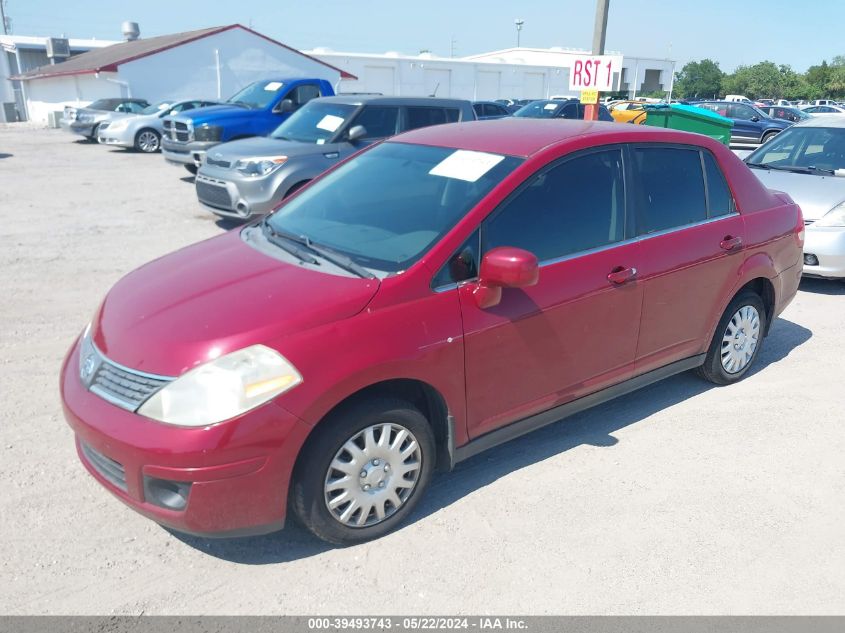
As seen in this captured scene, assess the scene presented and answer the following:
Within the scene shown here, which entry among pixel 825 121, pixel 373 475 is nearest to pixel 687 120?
pixel 825 121

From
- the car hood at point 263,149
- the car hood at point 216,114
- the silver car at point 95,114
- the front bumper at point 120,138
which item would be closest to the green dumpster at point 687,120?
the car hood at point 216,114

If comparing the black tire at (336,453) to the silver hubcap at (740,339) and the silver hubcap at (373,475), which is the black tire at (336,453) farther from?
the silver hubcap at (740,339)

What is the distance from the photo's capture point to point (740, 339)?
4938 mm

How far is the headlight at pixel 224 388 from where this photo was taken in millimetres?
2729

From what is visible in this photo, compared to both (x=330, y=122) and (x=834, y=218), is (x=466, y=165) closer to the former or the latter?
(x=834, y=218)

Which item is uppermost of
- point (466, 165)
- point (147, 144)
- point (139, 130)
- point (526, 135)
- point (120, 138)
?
point (526, 135)

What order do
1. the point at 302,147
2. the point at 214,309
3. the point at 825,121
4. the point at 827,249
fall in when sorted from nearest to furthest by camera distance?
1. the point at 214,309
2. the point at 827,249
3. the point at 825,121
4. the point at 302,147

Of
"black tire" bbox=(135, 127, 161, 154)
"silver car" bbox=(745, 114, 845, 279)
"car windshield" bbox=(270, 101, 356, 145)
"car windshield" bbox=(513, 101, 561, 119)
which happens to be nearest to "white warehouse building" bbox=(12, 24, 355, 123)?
"black tire" bbox=(135, 127, 161, 154)

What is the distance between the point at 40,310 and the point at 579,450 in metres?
4.69

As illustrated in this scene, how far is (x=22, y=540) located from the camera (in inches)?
126

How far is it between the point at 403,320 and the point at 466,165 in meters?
1.10

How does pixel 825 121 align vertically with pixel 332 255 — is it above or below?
above

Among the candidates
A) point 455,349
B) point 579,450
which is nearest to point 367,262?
point 455,349

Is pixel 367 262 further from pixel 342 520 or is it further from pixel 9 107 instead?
pixel 9 107
